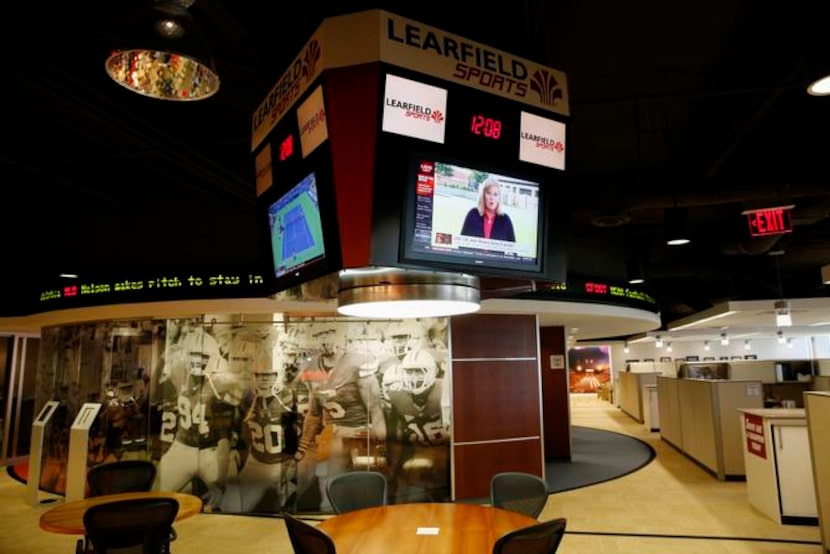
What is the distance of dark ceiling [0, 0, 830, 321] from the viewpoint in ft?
13.5

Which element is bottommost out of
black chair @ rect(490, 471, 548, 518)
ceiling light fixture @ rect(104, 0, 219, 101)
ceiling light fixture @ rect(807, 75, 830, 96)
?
black chair @ rect(490, 471, 548, 518)

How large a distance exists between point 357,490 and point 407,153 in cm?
329

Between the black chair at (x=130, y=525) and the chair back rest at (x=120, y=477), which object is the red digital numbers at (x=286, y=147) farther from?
the chair back rest at (x=120, y=477)

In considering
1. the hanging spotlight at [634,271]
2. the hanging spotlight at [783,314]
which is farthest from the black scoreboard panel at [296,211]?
the hanging spotlight at [783,314]

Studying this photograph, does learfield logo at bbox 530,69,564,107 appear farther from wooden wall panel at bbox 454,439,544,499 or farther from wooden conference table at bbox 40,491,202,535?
wooden wall panel at bbox 454,439,544,499

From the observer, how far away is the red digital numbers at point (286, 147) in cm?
240

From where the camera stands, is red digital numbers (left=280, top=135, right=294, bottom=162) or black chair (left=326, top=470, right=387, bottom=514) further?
black chair (left=326, top=470, right=387, bottom=514)

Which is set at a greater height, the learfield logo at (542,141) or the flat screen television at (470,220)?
the learfield logo at (542,141)

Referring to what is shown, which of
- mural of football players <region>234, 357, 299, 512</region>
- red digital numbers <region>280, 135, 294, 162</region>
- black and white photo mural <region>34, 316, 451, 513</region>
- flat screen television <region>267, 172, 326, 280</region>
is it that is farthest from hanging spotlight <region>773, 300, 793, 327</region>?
red digital numbers <region>280, 135, 294, 162</region>

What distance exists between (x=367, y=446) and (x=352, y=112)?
598cm

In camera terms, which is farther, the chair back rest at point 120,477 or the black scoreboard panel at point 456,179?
the chair back rest at point 120,477

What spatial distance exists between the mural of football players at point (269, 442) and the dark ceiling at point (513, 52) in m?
1.74

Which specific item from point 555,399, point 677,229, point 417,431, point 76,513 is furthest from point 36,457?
point 677,229

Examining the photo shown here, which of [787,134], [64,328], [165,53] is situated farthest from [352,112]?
[64,328]
